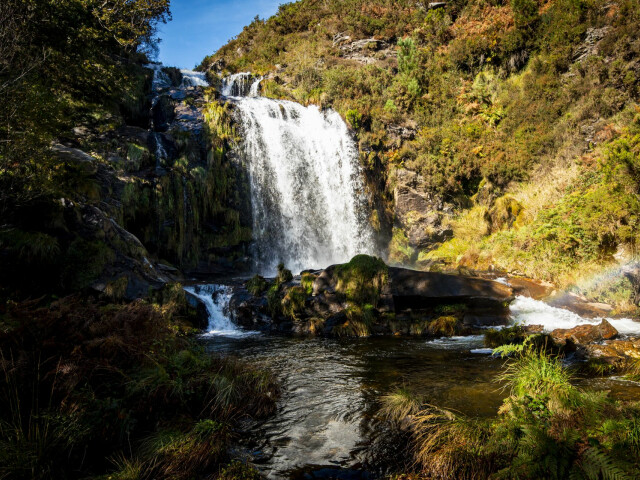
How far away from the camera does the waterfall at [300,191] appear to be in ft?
74.6

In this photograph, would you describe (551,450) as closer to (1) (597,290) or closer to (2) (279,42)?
(1) (597,290)

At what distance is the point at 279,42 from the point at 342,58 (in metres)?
8.58

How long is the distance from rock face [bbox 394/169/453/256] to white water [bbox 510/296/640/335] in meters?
10.3

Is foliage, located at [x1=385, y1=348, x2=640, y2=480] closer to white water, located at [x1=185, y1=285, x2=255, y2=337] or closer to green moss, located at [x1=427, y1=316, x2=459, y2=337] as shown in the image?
green moss, located at [x1=427, y1=316, x2=459, y2=337]

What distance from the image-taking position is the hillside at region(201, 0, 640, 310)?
1292 cm

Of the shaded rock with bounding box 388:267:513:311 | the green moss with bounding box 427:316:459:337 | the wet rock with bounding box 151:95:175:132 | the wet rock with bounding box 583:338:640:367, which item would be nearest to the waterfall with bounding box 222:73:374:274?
the wet rock with bounding box 151:95:175:132

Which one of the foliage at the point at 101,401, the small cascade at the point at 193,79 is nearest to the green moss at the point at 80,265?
the foliage at the point at 101,401

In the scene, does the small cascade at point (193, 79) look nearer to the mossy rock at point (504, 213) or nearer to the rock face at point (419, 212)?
the rock face at point (419, 212)

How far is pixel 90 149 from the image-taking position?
17281 mm

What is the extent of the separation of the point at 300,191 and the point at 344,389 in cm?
1836

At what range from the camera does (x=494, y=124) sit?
873 inches

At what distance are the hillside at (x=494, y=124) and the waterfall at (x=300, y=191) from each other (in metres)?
1.85

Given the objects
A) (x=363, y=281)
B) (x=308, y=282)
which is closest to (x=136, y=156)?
(x=308, y=282)

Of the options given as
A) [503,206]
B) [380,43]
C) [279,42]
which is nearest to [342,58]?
[380,43]
